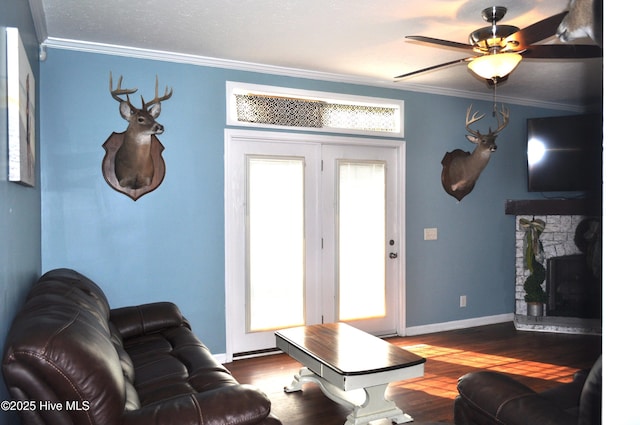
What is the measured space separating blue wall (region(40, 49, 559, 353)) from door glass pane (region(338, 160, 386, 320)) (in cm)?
37

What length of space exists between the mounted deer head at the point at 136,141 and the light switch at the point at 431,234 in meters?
2.99

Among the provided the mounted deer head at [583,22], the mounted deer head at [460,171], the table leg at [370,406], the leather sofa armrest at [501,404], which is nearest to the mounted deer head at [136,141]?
the table leg at [370,406]

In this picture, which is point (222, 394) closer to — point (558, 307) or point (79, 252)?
point (79, 252)

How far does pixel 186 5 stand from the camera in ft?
9.96

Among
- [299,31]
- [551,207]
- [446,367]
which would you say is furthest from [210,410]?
[551,207]

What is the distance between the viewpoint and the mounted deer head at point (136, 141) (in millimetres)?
3732

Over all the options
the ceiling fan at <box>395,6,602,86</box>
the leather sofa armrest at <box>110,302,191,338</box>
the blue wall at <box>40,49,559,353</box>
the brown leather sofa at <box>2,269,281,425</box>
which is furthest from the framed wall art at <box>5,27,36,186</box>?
the ceiling fan at <box>395,6,602,86</box>

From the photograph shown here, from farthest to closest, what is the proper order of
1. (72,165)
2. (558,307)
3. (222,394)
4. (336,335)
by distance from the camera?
(558,307) → (72,165) → (336,335) → (222,394)

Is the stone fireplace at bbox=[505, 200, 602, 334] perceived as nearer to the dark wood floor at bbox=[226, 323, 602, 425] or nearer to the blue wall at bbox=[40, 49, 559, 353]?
the dark wood floor at bbox=[226, 323, 602, 425]

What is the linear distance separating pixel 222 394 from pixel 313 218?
292 centimetres

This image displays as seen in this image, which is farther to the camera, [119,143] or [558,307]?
[558,307]

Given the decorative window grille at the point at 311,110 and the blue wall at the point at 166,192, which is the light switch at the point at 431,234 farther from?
the decorative window grille at the point at 311,110

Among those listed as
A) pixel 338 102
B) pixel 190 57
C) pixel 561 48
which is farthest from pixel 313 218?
pixel 561 48
